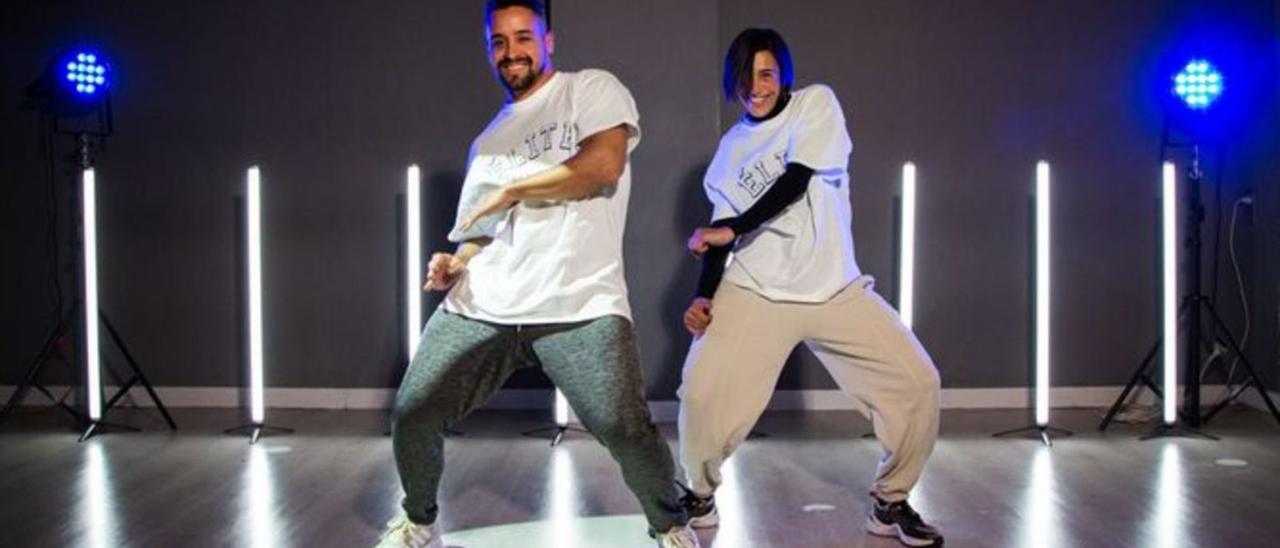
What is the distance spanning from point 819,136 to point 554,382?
107 centimetres

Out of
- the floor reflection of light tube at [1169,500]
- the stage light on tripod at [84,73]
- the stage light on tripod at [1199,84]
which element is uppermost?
the stage light on tripod at [84,73]

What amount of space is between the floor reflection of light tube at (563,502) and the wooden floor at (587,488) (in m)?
0.01

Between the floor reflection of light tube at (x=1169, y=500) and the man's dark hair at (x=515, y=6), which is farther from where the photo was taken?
the floor reflection of light tube at (x=1169, y=500)

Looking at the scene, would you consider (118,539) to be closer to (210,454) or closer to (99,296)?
(210,454)

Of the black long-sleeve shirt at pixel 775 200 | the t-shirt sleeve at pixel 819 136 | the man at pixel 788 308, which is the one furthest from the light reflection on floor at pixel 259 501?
the t-shirt sleeve at pixel 819 136

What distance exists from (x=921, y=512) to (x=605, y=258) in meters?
1.47

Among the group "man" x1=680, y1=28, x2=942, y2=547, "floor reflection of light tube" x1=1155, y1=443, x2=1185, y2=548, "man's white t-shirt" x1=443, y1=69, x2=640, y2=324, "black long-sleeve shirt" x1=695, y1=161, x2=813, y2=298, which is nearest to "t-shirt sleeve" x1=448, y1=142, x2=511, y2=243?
"man's white t-shirt" x1=443, y1=69, x2=640, y2=324

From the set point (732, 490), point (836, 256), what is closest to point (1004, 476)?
point (732, 490)

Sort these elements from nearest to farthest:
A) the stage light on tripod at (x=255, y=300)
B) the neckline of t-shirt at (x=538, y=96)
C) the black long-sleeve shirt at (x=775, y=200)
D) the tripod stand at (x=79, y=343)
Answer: the neckline of t-shirt at (x=538, y=96)
the black long-sleeve shirt at (x=775, y=200)
the stage light on tripod at (x=255, y=300)
the tripod stand at (x=79, y=343)

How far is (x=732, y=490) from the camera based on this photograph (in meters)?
3.88

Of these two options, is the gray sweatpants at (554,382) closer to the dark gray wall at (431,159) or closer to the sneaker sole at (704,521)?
the sneaker sole at (704,521)

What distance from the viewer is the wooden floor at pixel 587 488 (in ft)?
10.9

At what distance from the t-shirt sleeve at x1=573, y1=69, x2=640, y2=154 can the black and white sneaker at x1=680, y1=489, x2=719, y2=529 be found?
114cm

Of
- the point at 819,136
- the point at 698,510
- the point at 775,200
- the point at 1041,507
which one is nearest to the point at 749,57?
the point at 819,136
